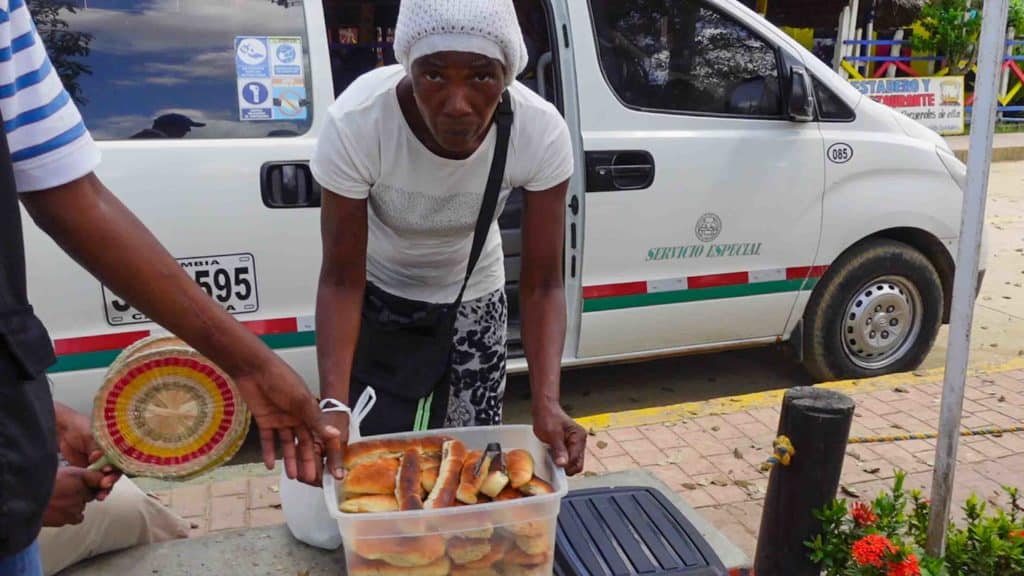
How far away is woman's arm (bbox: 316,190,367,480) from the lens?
1901 mm

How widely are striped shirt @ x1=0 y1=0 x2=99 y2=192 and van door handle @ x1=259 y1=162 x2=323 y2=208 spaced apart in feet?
6.95

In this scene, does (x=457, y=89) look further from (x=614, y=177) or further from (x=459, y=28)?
(x=614, y=177)

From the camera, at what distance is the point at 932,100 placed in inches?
500

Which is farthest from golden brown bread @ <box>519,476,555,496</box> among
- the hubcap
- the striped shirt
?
the hubcap

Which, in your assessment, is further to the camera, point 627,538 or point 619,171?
point 619,171

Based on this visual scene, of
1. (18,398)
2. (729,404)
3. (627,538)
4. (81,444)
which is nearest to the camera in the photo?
(18,398)

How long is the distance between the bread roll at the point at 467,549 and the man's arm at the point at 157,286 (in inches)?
14.3

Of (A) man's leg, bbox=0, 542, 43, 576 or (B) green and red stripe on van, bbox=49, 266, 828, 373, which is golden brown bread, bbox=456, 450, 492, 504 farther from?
(B) green and red stripe on van, bbox=49, 266, 828, 373

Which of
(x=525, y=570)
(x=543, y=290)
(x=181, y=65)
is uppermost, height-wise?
(x=181, y=65)

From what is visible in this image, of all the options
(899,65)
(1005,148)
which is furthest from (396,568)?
(899,65)

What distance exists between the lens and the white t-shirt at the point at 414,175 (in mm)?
1878

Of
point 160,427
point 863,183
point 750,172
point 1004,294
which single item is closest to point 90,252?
point 160,427

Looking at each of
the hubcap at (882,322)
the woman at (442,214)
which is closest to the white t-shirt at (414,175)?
the woman at (442,214)

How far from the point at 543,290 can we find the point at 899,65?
14.1m
